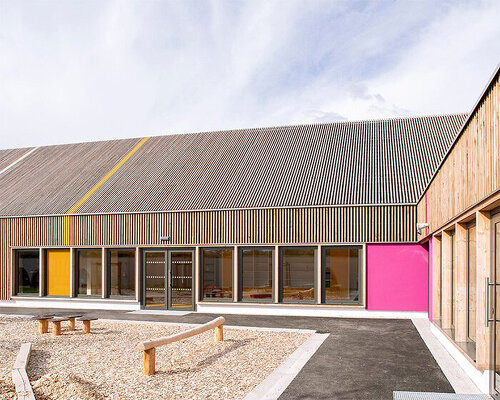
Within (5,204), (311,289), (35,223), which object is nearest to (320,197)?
(311,289)

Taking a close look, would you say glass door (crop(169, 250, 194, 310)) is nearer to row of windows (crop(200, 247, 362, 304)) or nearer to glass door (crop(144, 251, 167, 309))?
glass door (crop(144, 251, 167, 309))

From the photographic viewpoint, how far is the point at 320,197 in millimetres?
Answer: 16969

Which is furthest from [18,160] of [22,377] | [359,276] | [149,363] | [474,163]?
[474,163]

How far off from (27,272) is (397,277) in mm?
13278

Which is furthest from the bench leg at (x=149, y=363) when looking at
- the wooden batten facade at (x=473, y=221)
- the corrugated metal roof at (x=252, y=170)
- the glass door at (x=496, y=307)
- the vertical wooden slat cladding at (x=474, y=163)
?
the corrugated metal roof at (x=252, y=170)

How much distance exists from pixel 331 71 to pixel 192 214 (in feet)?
25.6

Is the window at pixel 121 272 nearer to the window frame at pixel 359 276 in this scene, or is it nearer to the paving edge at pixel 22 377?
the window frame at pixel 359 276

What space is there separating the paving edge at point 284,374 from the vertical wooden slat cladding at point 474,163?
3470mm

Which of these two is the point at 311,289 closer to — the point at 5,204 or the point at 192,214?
the point at 192,214

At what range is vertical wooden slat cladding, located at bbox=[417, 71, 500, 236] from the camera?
18.7 feet

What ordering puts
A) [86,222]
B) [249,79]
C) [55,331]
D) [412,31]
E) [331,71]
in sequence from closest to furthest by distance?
[55,331] < [412,31] < [86,222] < [331,71] < [249,79]

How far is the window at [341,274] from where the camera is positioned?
16188mm

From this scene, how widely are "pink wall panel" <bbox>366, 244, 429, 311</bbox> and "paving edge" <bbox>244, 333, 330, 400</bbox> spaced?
501 centimetres

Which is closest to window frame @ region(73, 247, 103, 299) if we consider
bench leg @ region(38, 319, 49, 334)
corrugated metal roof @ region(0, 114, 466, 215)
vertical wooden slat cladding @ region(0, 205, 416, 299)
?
vertical wooden slat cladding @ region(0, 205, 416, 299)
